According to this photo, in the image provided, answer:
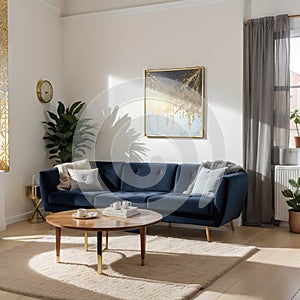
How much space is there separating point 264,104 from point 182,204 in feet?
5.32

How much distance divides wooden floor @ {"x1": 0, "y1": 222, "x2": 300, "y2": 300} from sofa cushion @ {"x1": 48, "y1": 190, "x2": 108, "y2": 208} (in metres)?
0.34

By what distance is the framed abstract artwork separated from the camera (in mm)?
5957

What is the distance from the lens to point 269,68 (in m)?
5.65

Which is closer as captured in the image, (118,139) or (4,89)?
(4,89)

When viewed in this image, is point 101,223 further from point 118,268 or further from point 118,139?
point 118,139

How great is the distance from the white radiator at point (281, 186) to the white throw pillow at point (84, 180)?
2106 millimetres

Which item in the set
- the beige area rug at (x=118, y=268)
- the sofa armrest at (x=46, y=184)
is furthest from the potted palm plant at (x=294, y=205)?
the sofa armrest at (x=46, y=184)

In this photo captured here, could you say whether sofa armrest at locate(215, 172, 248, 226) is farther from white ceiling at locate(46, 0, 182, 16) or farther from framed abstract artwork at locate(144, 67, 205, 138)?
white ceiling at locate(46, 0, 182, 16)

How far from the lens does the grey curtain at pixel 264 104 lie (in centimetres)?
564

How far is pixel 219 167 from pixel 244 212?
2.52 feet

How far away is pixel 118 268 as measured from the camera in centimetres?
400

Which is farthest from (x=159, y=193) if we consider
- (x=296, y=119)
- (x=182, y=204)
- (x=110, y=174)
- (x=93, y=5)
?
(x=93, y=5)

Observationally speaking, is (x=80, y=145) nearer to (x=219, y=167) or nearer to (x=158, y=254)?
(x=219, y=167)

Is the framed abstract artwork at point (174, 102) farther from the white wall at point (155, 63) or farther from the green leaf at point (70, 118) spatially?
the green leaf at point (70, 118)
